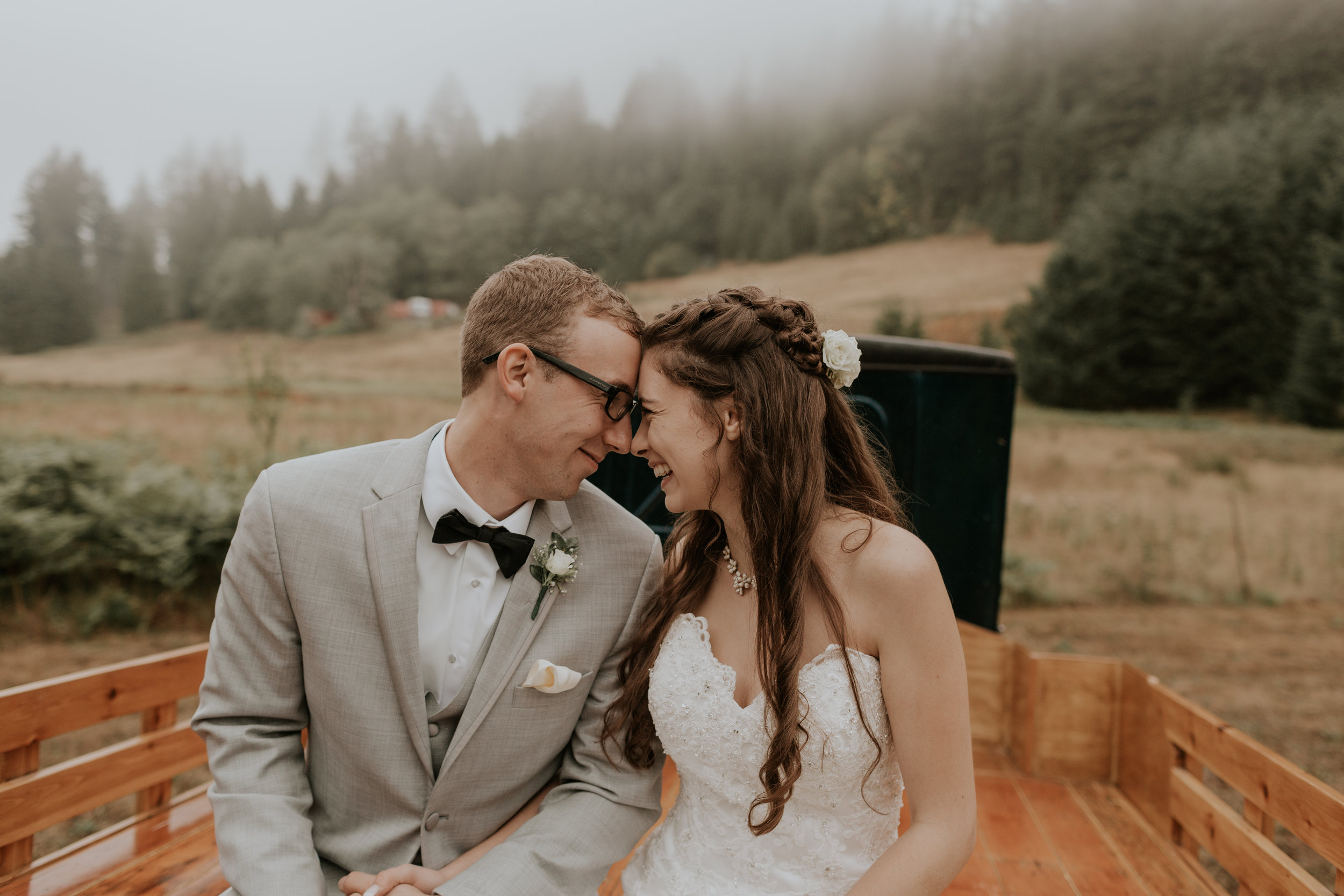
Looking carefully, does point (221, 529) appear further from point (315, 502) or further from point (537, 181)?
point (537, 181)

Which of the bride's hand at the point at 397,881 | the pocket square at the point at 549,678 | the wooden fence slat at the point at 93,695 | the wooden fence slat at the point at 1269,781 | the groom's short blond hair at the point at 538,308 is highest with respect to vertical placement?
the groom's short blond hair at the point at 538,308

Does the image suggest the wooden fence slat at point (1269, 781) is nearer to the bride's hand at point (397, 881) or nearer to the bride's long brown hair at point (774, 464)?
the bride's long brown hair at point (774, 464)

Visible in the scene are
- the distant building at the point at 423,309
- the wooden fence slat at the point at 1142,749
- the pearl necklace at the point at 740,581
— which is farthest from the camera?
the distant building at the point at 423,309

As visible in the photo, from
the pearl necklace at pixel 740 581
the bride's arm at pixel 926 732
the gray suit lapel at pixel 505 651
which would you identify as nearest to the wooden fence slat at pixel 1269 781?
the bride's arm at pixel 926 732

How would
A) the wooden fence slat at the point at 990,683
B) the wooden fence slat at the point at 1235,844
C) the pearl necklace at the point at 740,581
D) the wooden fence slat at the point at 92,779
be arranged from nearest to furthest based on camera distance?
the pearl necklace at the point at 740,581 < the wooden fence slat at the point at 1235,844 < the wooden fence slat at the point at 92,779 < the wooden fence slat at the point at 990,683

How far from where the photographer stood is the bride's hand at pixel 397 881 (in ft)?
5.22

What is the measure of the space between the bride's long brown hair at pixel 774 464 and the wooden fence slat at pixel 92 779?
168cm

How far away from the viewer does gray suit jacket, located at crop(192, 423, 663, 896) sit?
1.66 meters

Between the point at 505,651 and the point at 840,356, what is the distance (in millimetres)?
1012

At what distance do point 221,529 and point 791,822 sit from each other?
20.2ft

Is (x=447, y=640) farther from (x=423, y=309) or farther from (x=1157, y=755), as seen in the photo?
(x=423, y=309)

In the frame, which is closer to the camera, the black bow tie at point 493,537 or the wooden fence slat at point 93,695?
the black bow tie at point 493,537

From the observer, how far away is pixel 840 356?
1753 mm

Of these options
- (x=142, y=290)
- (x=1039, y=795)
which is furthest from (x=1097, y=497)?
(x=142, y=290)
